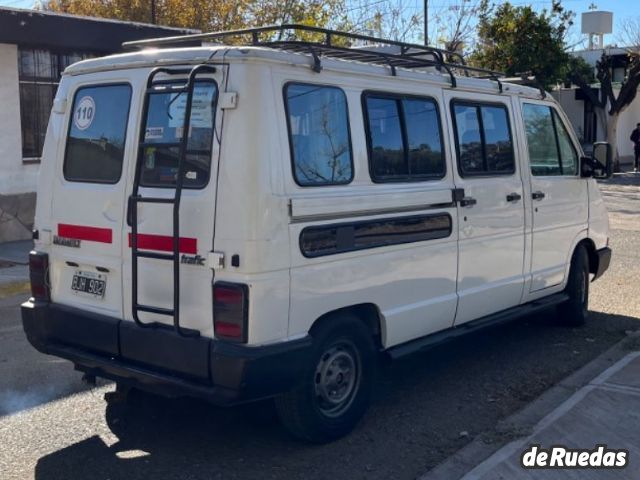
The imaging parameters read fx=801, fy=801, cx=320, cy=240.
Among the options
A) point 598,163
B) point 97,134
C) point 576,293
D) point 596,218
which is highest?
point 97,134

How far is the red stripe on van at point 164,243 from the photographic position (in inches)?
176

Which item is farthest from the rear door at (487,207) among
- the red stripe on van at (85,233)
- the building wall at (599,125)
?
the building wall at (599,125)

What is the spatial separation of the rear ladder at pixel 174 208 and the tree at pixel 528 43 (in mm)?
21308

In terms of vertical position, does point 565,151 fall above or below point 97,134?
below

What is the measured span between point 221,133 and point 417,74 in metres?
1.82

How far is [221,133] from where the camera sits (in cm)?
440

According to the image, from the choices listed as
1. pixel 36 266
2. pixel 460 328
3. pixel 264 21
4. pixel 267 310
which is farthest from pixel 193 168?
pixel 264 21

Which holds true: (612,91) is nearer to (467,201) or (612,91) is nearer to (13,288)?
(13,288)

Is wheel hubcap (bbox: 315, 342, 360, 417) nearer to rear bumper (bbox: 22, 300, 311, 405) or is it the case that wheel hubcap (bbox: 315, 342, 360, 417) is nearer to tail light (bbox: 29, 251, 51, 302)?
rear bumper (bbox: 22, 300, 311, 405)

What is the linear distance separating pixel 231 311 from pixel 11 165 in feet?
32.5

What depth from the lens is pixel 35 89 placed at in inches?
528

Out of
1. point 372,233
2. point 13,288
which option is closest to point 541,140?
point 372,233

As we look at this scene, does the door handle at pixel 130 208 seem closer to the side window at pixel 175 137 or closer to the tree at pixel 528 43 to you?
the side window at pixel 175 137

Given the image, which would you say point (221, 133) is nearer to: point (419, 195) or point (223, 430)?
point (419, 195)
